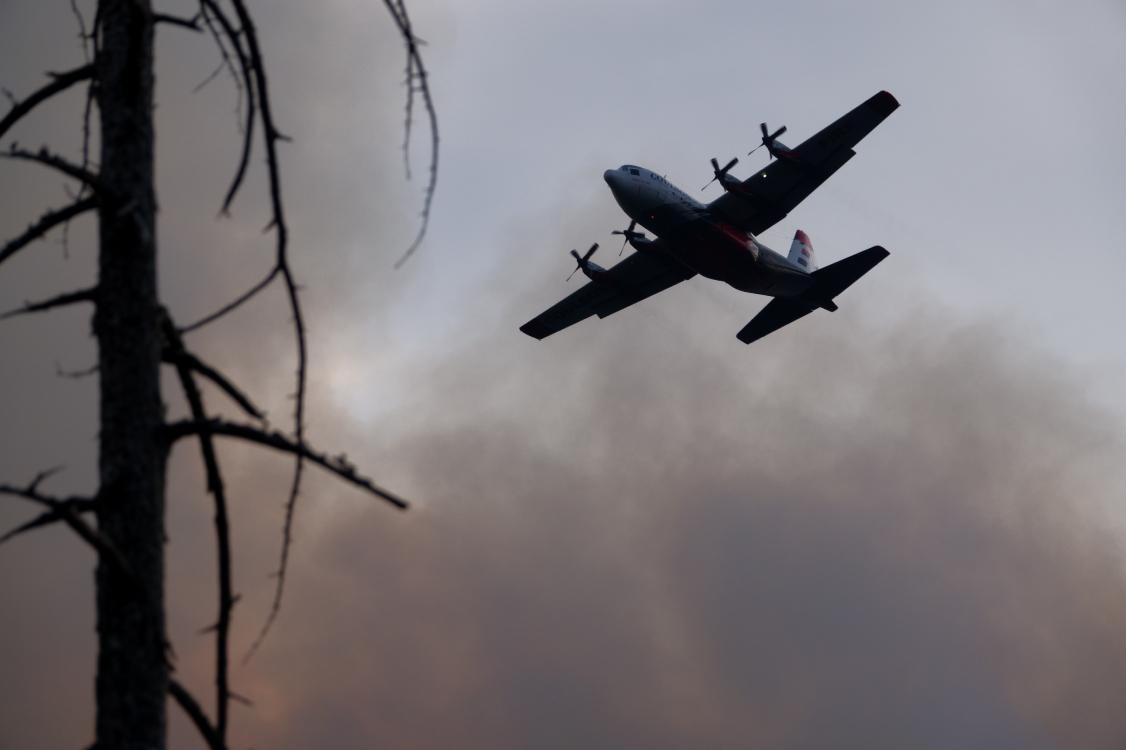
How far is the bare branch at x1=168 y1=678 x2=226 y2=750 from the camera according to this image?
3.19 meters

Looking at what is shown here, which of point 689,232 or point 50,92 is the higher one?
point 689,232

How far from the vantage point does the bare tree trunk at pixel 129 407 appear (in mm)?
3145

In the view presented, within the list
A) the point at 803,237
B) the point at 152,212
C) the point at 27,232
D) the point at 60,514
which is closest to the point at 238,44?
the point at 152,212

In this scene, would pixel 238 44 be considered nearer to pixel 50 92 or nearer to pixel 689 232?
pixel 50 92

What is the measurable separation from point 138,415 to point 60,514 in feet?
1.95

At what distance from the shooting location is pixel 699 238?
1795 inches

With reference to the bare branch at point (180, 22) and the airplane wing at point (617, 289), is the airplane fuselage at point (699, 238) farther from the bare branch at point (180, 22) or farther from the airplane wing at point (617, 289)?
the bare branch at point (180, 22)

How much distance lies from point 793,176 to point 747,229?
104 inches

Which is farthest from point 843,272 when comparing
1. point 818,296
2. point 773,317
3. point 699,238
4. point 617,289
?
point 617,289

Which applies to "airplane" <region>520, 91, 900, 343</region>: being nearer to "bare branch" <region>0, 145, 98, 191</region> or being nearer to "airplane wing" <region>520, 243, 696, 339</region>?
"airplane wing" <region>520, 243, 696, 339</region>

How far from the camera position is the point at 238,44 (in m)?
3.43

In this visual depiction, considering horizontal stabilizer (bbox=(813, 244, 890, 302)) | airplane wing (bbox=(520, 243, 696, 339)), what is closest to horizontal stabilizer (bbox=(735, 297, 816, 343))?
horizontal stabilizer (bbox=(813, 244, 890, 302))

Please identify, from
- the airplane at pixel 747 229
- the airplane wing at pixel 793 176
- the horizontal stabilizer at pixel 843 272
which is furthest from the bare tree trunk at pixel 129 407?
the horizontal stabilizer at pixel 843 272

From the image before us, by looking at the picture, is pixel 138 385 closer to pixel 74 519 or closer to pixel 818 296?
pixel 74 519
